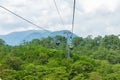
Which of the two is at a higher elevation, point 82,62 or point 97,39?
point 97,39

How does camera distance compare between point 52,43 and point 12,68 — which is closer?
point 12,68

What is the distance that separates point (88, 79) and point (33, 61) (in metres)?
5.33

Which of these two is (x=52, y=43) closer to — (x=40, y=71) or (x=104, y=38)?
(x=104, y=38)

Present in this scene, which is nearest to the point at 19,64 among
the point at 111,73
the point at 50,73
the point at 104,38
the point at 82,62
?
the point at 50,73

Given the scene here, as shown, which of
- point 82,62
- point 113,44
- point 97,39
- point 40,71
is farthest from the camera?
point 97,39

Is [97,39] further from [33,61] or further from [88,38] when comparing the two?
[33,61]

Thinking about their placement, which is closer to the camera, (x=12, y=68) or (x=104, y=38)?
(x=12, y=68)

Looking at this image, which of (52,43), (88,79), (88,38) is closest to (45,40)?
(52,43)

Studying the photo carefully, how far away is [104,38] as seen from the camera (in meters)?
49.9

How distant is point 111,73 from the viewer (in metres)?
27.2

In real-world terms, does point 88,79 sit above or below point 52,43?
below

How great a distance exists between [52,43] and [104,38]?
835 centimetres

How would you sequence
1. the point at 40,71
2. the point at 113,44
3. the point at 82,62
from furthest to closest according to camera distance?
1. the point at 113,44
2. the point at 82,62
3. the point at 40,71

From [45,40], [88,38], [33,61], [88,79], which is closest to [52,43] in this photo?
[45,40]
